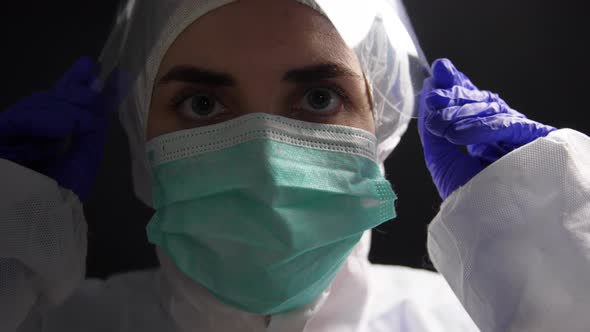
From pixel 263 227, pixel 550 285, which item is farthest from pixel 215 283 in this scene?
pixel 550 285

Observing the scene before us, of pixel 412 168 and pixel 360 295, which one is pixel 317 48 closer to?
pixel 360 295

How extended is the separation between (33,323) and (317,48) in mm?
781

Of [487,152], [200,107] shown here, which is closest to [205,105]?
[200,107]

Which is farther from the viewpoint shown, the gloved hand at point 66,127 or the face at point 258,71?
the gloved hand at point 66,127

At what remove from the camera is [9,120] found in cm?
107

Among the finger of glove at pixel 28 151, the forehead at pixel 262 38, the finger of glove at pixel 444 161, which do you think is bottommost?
the finger of glove at pixel 28 151

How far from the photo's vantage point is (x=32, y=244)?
0.99 m

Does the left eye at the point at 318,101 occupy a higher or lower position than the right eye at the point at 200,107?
higher

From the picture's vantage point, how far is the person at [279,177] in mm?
957

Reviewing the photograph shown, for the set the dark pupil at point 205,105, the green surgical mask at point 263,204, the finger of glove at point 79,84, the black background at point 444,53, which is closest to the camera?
the green surgical mask at point 263,204

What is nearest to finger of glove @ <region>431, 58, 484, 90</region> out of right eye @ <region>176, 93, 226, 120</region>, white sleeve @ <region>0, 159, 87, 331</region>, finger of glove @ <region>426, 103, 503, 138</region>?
finger of glove @ <region>426, 103, 503, 138</region>

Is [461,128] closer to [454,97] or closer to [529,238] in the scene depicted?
[454,97]

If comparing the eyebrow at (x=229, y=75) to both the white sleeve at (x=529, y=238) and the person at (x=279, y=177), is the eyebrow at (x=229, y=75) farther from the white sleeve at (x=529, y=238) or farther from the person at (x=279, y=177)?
the white sleeve at (x=529, y=238)

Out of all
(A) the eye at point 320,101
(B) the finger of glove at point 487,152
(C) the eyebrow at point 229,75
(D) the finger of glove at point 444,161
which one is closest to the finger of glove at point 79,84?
(C) the eyebrow at point 229,75
